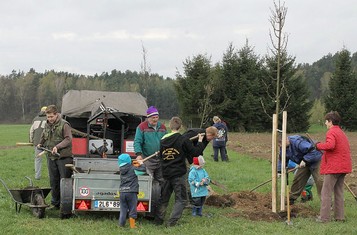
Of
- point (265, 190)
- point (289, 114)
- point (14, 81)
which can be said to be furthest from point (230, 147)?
point (14, 81)

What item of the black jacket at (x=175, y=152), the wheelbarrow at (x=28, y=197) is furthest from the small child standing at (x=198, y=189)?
the wheelbarrow at (x=28, y=197)

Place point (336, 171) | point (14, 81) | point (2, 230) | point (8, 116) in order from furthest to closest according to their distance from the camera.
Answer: point (14, 81) < point (8, 116) < point (336, 171) < point (2, 230)

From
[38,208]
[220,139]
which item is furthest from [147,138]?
[220,139]

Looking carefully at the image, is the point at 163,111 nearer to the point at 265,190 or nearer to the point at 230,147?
the point at 230,147

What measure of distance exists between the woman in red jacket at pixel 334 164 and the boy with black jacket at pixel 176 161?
2.44 m

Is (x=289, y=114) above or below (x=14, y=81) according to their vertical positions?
below

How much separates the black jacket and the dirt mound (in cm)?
166

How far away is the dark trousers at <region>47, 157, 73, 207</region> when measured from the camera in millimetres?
8922

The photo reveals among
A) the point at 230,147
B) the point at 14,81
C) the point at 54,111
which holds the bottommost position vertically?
the point at 230,147

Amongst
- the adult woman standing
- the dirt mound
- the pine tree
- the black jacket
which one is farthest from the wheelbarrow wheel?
the pine tree

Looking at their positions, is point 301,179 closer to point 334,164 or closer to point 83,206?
point 334,164

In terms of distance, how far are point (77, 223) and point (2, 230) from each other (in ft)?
3.95

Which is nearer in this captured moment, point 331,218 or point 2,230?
point 2,230

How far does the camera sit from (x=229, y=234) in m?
7.48
